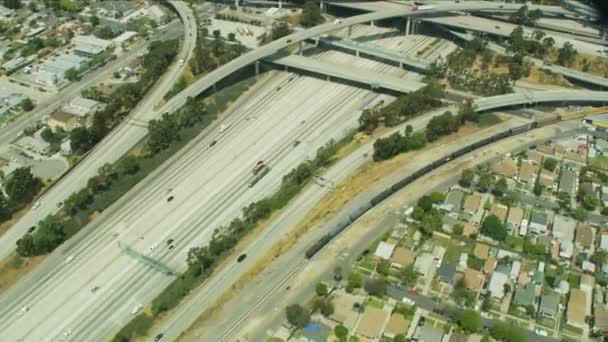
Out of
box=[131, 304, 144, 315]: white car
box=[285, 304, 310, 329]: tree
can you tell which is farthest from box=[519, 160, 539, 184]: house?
box=[131, 304, 144, 315]: white car

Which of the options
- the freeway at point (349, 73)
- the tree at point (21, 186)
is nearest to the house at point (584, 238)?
the freeway at point (349, 73)

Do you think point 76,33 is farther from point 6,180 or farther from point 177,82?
point 6,180

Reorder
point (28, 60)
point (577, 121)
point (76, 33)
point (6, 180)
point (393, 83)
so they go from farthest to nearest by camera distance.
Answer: point (76, 33), point (28, 60), point (393, 83), point (577, 121), point (6, 180)

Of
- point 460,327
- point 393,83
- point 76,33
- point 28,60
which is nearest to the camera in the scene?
point 460,327

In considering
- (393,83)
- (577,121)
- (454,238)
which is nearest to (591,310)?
(454,238)

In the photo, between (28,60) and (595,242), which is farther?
(28,60)

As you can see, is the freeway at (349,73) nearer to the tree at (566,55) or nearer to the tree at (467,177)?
the tree at (467,177)

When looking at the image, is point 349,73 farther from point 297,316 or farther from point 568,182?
point 297,316

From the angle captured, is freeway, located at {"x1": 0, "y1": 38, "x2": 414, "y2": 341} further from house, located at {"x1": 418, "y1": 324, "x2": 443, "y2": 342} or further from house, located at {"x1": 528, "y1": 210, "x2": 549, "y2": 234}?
house, located at {"x1": 528, "y1": 210, "x2": 549, "y2": 234}
